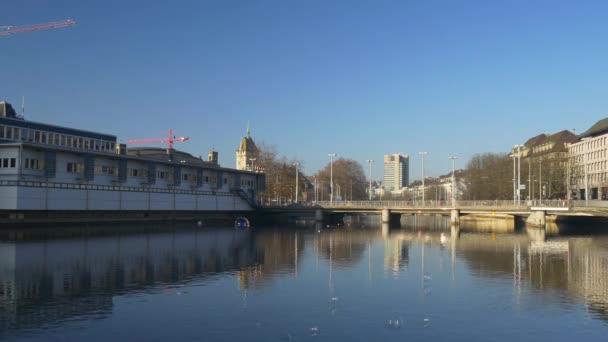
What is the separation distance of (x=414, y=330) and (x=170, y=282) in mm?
15581

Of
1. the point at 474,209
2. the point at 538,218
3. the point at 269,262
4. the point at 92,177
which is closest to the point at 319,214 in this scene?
the point at 474,209

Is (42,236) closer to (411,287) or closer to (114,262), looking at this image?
(114,262)

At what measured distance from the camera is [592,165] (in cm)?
14612

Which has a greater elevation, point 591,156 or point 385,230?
point 591,156

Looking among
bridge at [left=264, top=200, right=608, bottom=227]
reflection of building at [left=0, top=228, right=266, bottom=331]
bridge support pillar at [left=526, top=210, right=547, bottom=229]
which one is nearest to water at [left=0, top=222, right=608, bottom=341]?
reflection of building at [left=0, top=228, right=266, bottom=331]

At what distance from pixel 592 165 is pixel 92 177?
12311cm

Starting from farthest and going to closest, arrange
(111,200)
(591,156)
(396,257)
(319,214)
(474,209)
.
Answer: (591,156) < (319,214) < (474,209) < (111,200) < (396,257)

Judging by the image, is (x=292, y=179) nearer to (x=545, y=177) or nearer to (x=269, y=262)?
(x=545, y=177)

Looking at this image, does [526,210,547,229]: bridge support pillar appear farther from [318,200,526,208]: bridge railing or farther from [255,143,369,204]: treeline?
[255,143,369,204]: treeline

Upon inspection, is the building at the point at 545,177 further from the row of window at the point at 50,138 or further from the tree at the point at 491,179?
the row of window at the point at 50,138

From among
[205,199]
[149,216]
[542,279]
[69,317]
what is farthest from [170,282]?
[205,199]

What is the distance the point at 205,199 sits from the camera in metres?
108

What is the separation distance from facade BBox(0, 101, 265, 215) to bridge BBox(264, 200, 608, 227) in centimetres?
1463

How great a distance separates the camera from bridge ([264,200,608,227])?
293ft
